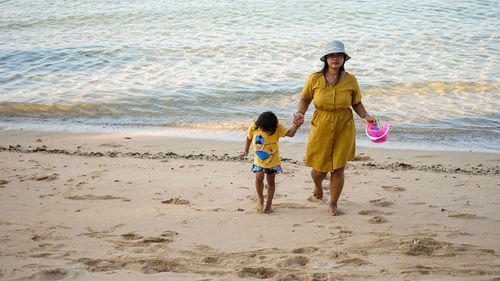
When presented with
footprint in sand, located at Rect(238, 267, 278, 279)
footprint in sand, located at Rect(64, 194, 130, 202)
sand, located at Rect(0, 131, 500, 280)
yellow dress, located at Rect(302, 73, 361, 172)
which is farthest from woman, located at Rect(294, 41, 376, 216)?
footprint in sand, located at Rect(64, 194, 130, 202)

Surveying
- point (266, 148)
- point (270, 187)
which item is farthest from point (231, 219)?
point (266, 148)

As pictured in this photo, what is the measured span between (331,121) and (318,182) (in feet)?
2.45

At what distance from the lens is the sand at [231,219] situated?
333cm

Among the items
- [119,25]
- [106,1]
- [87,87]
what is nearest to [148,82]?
[87,87]

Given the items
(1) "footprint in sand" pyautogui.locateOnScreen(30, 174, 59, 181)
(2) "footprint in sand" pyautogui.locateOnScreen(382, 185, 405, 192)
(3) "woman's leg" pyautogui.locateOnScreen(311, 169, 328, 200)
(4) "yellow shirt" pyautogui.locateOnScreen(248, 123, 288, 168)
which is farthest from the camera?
(1) "footprint in sand" pyautogui.locateOnScreen(30, 174, 59, 181)

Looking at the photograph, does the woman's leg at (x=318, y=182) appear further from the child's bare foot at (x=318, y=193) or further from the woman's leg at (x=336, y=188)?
the woman's leg at (x=336, y=188)

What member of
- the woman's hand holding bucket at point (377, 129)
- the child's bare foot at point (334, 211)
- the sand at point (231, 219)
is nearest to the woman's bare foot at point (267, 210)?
the sand at point (231, 219)

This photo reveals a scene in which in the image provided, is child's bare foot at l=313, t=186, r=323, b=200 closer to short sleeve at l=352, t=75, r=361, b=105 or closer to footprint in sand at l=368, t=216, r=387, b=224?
footprint in sand at l=368, t=216, r=387, b=224

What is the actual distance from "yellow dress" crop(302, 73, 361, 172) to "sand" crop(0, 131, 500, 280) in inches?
21.5

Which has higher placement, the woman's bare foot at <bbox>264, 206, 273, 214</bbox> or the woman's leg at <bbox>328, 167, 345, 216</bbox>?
the woman's leg at <bbox>328, 167, 345, 216</bbox>

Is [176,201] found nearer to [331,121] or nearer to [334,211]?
[334,211]

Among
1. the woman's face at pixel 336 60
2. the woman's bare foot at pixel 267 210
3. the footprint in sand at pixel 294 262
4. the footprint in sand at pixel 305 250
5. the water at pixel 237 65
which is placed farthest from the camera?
the water at pixel 237 65

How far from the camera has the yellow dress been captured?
14.1 ft

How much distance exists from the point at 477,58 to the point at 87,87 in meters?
9.70
